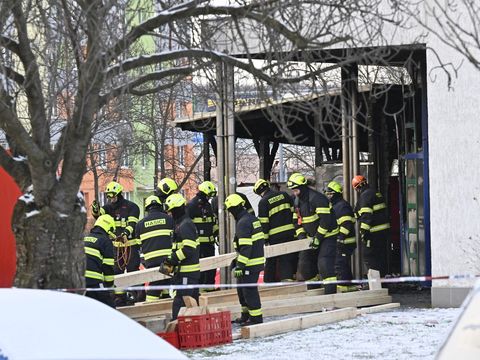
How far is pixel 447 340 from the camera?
4750 millimetres

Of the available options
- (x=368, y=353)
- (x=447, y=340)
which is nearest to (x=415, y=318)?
(x=368, y=353)

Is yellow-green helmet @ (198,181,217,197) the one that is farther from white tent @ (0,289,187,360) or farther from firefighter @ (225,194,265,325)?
white tent @ (0,289,187,360)

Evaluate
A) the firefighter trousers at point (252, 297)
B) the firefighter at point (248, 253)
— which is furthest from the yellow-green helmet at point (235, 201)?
the firefighter trousers at point (252, 297)

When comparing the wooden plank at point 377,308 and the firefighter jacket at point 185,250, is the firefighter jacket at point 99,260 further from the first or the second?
the wooden plank at point 377,308

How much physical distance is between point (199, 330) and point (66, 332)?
6.59 metres

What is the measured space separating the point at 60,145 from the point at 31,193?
0.53 metres

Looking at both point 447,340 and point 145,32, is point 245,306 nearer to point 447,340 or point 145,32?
point 145,32

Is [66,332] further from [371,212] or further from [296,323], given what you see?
[371,212]

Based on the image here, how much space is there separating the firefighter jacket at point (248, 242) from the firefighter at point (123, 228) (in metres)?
3.72

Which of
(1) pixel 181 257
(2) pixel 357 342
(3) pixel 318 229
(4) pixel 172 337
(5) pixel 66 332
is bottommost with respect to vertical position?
(2) pixel 357 342

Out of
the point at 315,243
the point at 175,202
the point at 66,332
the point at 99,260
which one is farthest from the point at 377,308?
the point at 66,332

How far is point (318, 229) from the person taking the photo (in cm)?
1524

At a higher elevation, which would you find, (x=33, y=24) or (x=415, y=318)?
Result: (x=33, y=24)

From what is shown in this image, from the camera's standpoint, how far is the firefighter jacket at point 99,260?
11.4 meters
